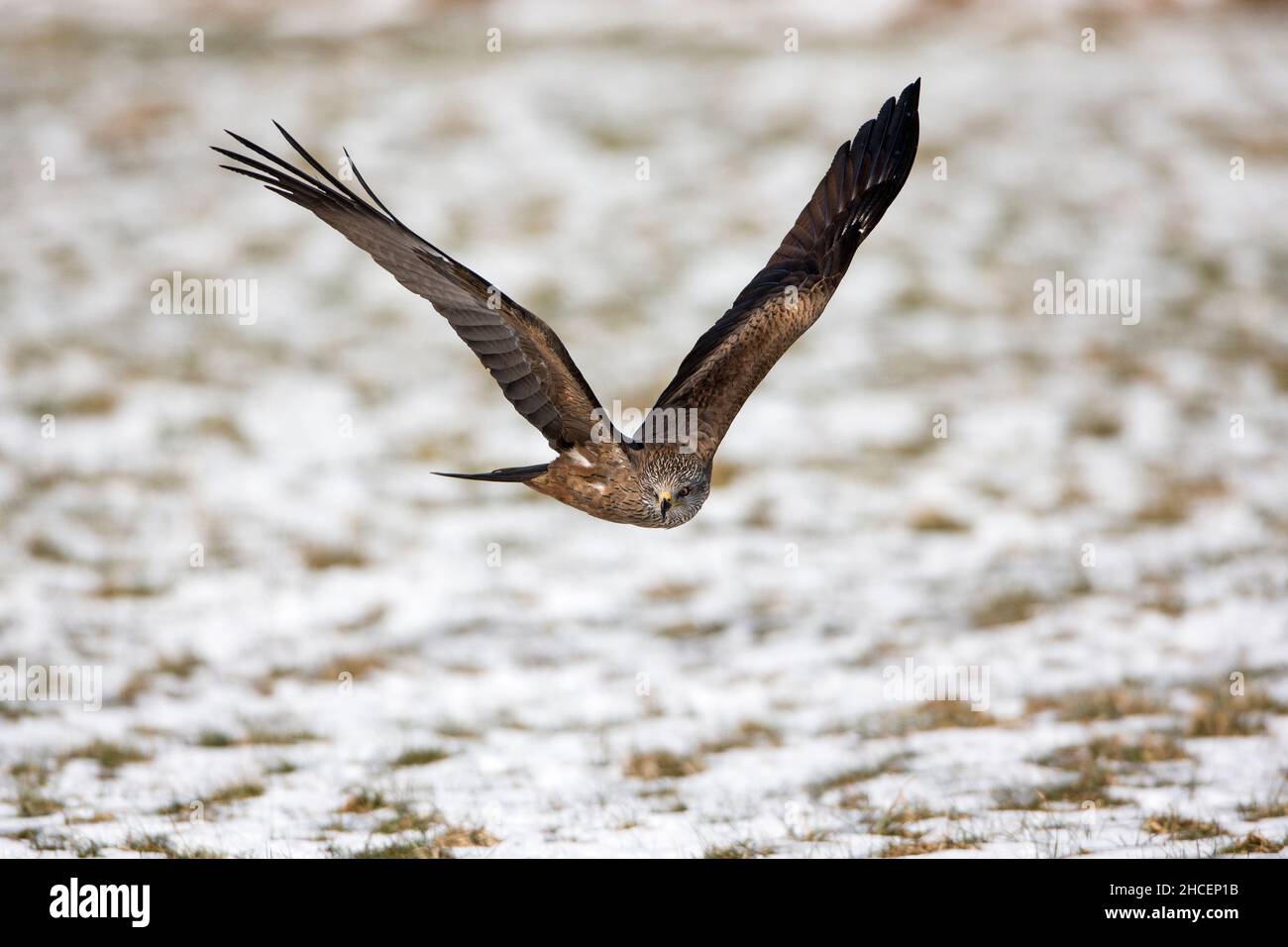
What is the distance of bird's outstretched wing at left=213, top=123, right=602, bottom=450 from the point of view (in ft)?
14.9

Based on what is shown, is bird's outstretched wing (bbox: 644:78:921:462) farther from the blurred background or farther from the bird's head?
the blurred background

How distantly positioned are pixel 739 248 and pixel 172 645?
30.7 feet

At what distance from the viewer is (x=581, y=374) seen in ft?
15.2

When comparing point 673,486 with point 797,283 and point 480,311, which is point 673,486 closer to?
point 480,311

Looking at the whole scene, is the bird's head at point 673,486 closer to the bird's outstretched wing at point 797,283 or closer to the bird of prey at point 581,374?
the bird of prey at point 581,374

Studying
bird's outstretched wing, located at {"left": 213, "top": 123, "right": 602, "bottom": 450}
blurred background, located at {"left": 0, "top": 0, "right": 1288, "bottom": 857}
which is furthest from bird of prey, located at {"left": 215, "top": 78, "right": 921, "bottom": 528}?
blurred background, located at {"left": 0, "top": 0, "right": 1288, "bottom": 857}

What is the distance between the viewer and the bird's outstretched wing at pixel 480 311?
4535mm

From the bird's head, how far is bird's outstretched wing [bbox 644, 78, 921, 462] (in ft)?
0.51

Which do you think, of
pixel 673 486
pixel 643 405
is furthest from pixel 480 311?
pixel 643 405

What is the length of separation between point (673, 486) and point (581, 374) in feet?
1.92

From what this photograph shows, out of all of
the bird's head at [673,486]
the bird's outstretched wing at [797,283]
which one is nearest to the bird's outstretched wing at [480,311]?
the bird's head at [673,486]

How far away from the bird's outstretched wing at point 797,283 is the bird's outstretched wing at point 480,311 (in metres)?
0.51

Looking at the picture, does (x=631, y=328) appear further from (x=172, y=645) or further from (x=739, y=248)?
(x=172, y=645)

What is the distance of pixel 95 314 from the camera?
1416cm
